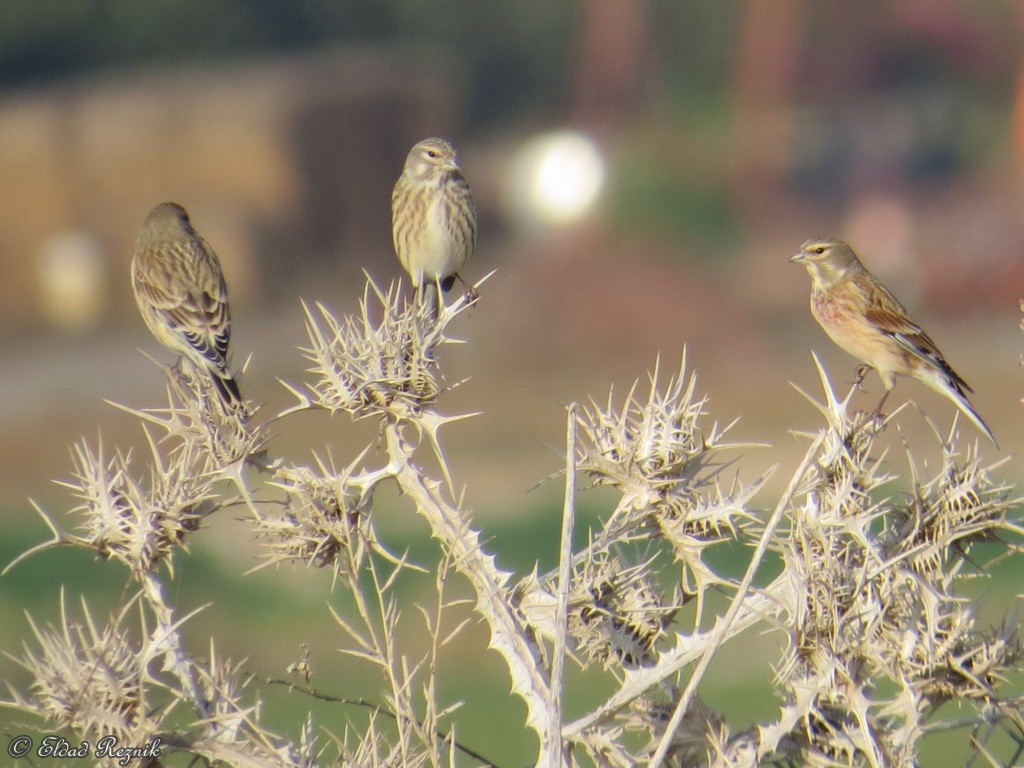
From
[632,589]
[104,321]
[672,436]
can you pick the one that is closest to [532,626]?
[632,589]

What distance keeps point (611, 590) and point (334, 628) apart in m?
14.2

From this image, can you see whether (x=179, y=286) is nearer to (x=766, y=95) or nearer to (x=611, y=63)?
(x=766, y=95)

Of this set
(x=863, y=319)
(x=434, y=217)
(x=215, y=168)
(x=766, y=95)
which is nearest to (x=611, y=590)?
(x=863, y=319)

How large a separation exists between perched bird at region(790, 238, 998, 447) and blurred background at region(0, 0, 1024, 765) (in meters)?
7.50

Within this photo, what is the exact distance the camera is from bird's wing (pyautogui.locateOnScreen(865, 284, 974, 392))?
683 centimetres

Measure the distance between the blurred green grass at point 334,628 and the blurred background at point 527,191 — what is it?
7.4 inches

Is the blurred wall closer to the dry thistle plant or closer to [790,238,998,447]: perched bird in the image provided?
[790,238,998,447]: perched bird

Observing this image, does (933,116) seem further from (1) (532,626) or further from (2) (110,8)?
(1) (532,626)

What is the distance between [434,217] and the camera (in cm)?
762

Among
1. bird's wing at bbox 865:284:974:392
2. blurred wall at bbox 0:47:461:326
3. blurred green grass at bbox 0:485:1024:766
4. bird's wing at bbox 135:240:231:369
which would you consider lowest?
blurred green grass at bbox 0:485:1024:766

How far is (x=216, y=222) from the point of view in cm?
4322

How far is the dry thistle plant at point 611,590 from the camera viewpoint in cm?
368

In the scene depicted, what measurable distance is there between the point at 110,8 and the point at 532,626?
62479mm

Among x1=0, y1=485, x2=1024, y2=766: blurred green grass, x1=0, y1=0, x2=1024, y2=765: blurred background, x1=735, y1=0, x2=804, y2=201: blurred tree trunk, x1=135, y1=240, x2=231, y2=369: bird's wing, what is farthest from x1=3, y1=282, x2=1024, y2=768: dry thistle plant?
x1=735, y1=0, x2=804, y2=201: blurred tree trunk
